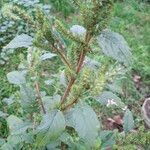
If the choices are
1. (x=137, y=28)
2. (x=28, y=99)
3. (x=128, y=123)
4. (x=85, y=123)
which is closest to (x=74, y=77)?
(x=85, y=123)

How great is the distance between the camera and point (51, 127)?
1613 mm

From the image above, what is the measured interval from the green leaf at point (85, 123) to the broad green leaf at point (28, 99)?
385 millimetres

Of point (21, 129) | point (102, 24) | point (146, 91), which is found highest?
point (102, 24)

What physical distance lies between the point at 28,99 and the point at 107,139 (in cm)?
43

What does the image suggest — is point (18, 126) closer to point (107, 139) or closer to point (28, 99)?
point (28, 99)

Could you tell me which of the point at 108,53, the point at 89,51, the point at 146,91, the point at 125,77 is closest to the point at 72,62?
the point at 89,51

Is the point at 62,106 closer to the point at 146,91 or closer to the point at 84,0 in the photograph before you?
the point at 84,0

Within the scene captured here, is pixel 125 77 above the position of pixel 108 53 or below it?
below

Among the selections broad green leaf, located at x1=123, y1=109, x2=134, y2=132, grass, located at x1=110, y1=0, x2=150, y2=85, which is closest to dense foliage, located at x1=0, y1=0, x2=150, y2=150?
broad green leaf, located at x1=123, y1=109, x2=134, y2=132

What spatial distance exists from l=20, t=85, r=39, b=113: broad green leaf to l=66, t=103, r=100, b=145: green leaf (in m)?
0.39

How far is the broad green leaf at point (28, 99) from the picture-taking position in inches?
76.1

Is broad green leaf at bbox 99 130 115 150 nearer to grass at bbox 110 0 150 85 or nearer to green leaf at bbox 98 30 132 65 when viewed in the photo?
green leaf at bbox 98 30 132 65

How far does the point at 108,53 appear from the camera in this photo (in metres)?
1.49

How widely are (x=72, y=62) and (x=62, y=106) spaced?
0.20 metres
